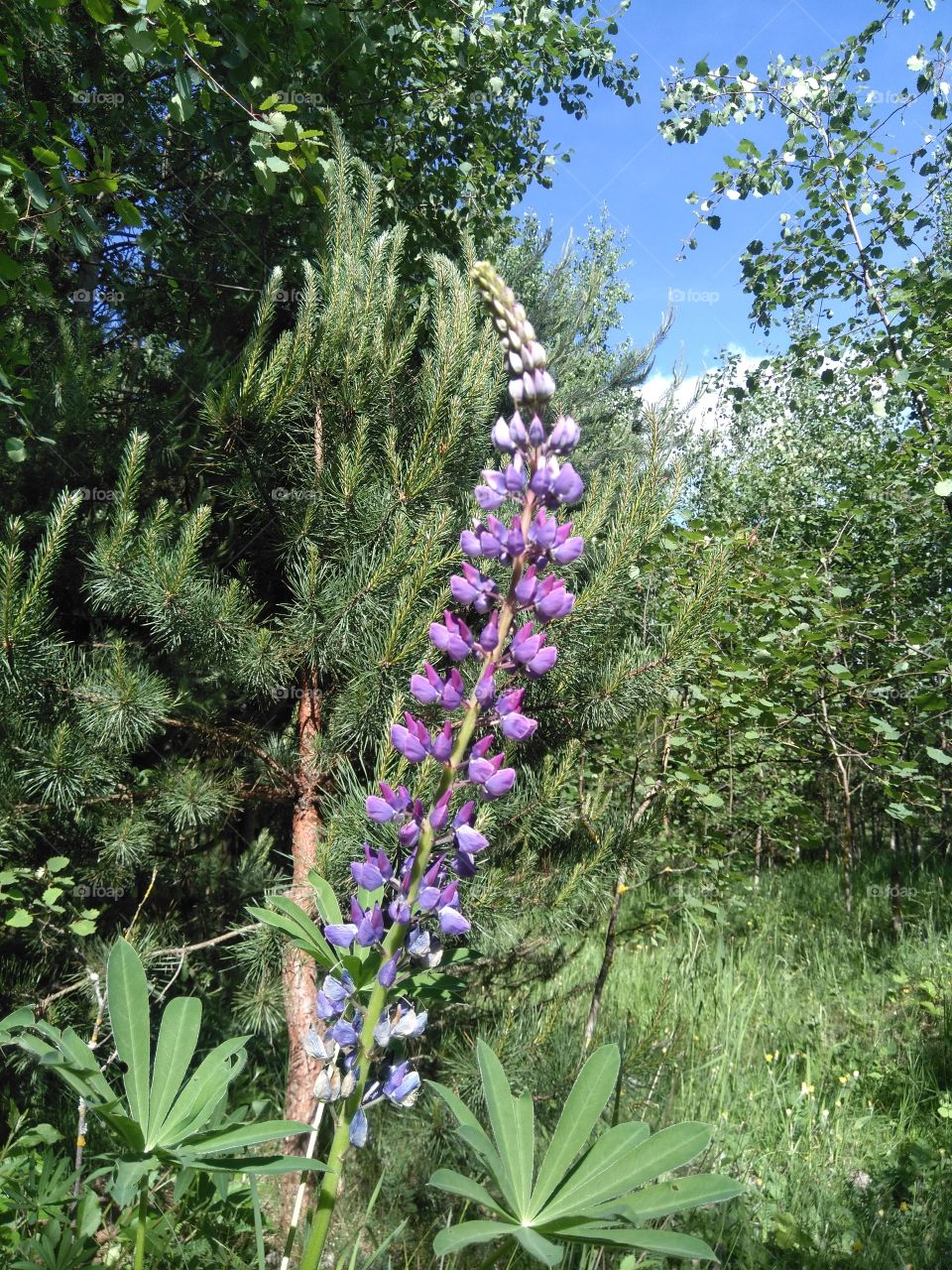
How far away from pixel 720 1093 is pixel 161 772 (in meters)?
2.23

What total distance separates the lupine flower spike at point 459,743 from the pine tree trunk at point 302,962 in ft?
4.66

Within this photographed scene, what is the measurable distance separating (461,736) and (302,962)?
6.07 ft

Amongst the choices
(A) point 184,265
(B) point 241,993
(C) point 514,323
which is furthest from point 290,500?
(C) point 514,323

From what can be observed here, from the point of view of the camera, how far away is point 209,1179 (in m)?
1.54

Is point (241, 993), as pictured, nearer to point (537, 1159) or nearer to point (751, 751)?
point (537, 1159)

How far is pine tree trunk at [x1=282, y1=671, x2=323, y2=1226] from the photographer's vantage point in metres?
2.46

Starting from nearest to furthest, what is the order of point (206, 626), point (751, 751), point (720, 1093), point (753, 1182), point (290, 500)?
point (206, 626)
point (753, 1182)
point (290, 500)
point (720, 1093)
point (751, 751)

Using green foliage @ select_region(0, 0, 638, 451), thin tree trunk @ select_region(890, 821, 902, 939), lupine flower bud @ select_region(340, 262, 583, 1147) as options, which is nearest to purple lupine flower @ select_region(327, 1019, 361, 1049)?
lupine flower bud @ select_region(340, 262, 583, 1147)

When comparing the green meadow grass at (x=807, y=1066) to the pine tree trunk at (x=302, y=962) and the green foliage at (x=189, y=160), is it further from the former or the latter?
the green foliage at (x=189, y=160)
